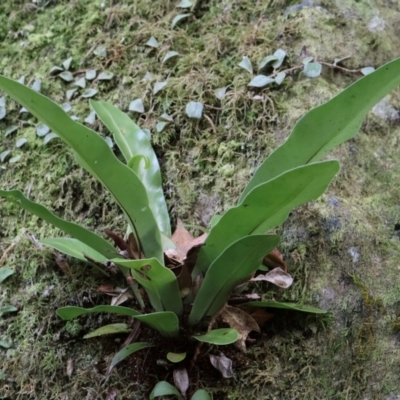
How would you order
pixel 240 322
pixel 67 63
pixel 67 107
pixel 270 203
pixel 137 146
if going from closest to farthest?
pixel 270 203 < pixel 240 322 < pixel 137 146 < pixel 67 107 < pixel 67 63

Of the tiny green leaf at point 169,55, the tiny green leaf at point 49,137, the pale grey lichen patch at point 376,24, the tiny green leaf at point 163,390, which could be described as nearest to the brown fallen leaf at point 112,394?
the tiny green leaf at point 163,390

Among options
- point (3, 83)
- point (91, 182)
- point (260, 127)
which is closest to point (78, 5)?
point (91, 182)

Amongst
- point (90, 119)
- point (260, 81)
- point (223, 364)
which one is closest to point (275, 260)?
point (223, 364)

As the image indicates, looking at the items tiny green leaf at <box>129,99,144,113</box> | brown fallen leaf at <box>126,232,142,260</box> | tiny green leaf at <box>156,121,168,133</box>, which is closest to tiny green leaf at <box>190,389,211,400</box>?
brown fallen leaf at <box>126,232,142,260</box>

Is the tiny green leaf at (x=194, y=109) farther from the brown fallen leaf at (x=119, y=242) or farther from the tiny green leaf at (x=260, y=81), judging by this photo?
the brown fallen leaf at (x=119, y=242)

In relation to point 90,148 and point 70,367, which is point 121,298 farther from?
point 90,148

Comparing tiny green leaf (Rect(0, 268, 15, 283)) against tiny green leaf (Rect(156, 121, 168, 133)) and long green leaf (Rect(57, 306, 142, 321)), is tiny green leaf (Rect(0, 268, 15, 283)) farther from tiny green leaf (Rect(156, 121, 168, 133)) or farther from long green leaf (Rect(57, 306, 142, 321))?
tiny green leaf (Rect(156, 121, 168, 133))
